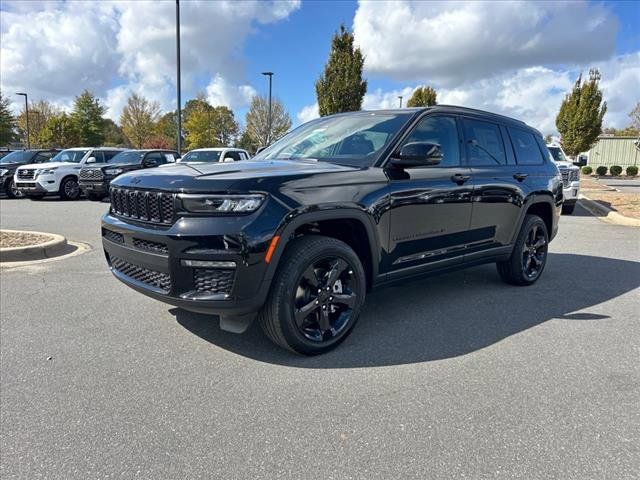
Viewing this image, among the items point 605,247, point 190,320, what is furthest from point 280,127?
point 190,320

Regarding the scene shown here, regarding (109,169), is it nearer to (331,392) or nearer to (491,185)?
(491,185)

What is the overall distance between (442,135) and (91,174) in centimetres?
1378

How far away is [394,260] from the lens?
153 inches

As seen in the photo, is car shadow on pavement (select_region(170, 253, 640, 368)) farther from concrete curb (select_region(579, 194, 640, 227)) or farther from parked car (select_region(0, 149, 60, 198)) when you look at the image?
parked car (select_region(0, 149, 60, 198))

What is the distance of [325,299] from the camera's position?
137 inches

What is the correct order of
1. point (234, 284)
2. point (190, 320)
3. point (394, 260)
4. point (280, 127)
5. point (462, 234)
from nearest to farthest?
point (234, 284) < point (394, 260) < point (190, 320) < point (462, 234) < point (280, 127)

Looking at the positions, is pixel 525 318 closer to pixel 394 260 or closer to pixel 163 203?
pixel 394 260

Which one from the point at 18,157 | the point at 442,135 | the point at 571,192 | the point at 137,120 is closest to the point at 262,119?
the point at 137,120

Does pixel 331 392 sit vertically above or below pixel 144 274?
below

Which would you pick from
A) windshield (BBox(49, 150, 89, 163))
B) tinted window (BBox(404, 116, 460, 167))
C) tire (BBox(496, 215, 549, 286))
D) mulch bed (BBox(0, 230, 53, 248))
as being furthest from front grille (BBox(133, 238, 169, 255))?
windshield (BBox(49, 150, 89, 163))

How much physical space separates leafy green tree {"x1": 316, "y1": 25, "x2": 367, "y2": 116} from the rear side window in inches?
634

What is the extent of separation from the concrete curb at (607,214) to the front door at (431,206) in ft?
28.3

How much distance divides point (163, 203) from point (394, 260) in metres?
1.80

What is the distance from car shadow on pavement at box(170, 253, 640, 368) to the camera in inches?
141
